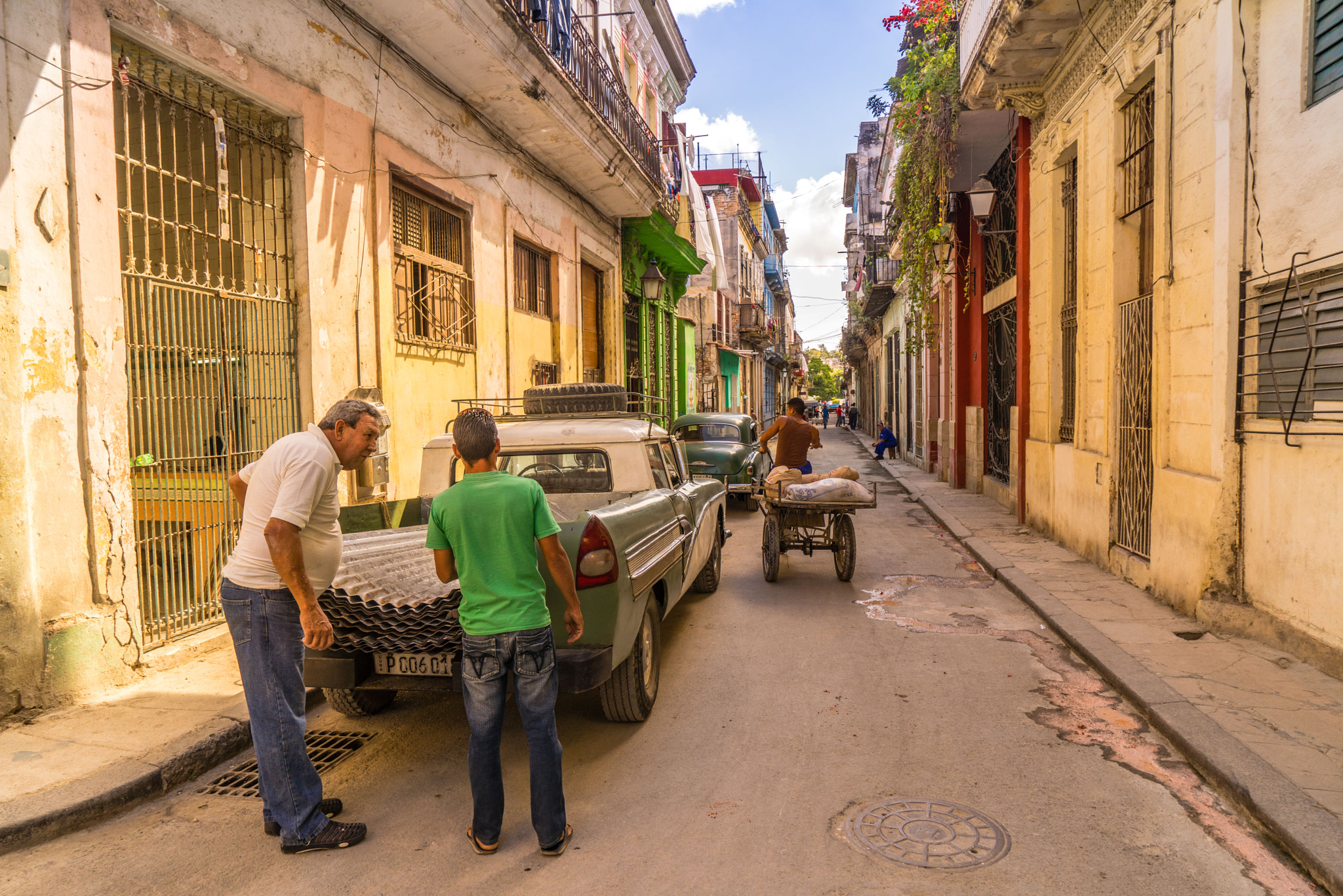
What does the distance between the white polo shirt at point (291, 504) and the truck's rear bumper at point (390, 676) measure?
2.04 feet

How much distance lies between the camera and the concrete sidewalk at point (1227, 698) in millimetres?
3334

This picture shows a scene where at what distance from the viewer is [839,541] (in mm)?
8086

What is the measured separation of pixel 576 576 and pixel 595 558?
0.12m

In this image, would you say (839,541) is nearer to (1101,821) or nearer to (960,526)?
(960,526)

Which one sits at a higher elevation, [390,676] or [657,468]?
[657,468]

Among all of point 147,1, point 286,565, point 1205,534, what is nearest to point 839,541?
point 1205,534

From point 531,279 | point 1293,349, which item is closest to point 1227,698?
point 1293,349

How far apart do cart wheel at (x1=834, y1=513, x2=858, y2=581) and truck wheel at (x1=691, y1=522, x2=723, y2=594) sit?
1.17 meters

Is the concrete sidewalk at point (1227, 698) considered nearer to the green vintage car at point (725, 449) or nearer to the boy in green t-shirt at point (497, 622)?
the boy in green t-shirt at point (497, 622)

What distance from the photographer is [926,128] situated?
1270cm

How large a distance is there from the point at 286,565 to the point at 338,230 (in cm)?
518

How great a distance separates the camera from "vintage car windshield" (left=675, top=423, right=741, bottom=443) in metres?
14.1

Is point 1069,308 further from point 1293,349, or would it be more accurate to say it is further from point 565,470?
point 565,470

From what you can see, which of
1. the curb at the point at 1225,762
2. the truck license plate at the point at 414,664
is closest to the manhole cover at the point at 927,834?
the curb at the point at 1225,762
